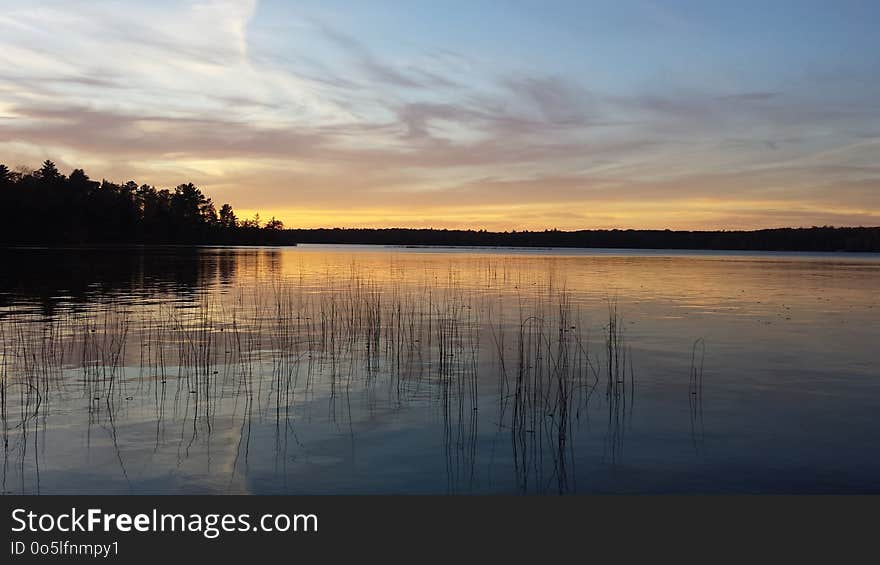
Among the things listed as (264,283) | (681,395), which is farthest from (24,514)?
(264,283)

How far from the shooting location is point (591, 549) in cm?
781

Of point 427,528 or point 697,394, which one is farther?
point 697,394

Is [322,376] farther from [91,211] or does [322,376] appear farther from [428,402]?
[91,211]

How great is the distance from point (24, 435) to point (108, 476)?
8.68 feet

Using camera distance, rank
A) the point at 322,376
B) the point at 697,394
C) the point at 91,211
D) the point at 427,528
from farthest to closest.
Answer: the point at 91,211 → the point at 322,376 → the point at 697,394 → the point at 427,528

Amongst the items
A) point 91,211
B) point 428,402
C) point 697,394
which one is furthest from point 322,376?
point 91,211

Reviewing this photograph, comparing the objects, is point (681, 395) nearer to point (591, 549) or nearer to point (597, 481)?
point (597, 481)

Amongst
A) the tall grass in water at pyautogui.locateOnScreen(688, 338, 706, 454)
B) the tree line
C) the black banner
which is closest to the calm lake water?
the tall grass in water at pyautogui.locateOnScreen(688, 338, 706, 454)

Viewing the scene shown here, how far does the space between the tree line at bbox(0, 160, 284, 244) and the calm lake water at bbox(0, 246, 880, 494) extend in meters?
105

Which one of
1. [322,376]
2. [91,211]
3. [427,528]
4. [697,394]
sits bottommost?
[427,528]

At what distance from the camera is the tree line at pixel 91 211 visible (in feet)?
384

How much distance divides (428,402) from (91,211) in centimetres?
13825

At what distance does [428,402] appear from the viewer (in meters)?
14.0

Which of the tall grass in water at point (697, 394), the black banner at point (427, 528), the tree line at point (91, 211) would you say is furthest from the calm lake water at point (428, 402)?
the tree line at point (91, 211)
